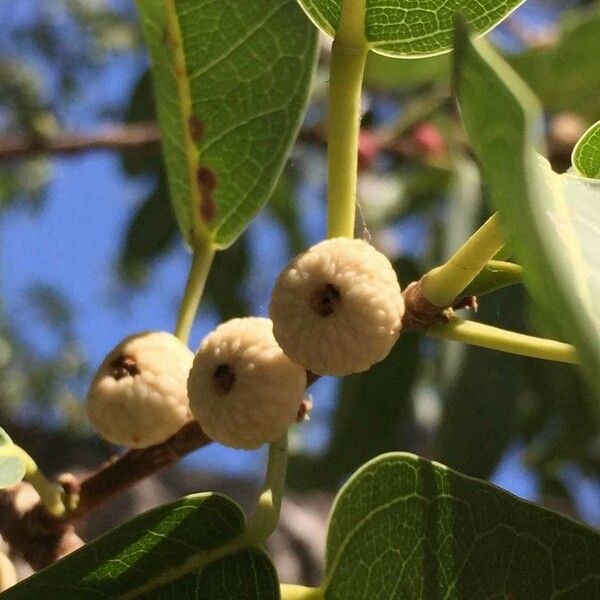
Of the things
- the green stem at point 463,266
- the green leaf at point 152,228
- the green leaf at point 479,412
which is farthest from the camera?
the green leaf at point 152,228

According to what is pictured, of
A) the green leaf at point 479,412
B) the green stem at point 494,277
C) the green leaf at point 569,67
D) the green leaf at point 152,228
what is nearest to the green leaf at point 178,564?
the green stem at point 494,277

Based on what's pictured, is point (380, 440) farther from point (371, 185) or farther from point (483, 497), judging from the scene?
point (483, 497)

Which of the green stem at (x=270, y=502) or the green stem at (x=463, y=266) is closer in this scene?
the green stem at (x=463, y=266)

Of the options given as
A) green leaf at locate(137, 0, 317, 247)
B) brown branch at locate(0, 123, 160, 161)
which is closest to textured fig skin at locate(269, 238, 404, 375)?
green leaf at locate(137, 0, 317, 247)

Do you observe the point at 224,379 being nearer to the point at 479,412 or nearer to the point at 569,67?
the point at 479,412

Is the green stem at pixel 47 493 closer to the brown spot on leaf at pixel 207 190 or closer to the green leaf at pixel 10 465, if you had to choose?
the green leaf at pixel 10 465
